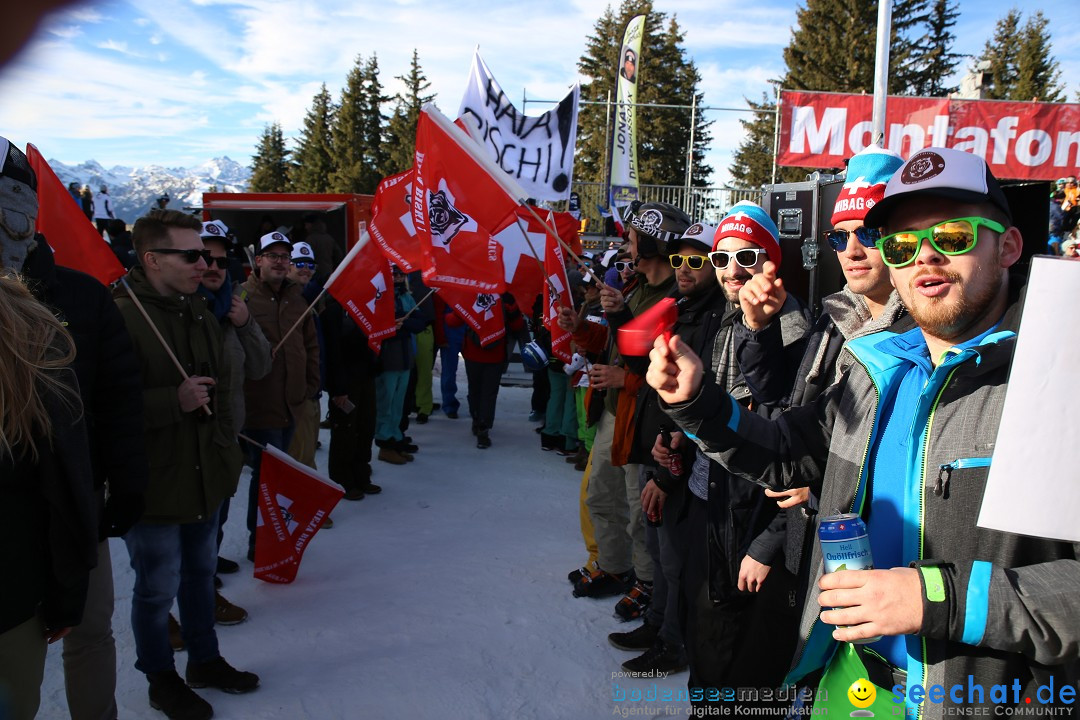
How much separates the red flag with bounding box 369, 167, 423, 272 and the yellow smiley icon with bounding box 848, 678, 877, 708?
469cm

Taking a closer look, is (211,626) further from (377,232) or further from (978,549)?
(978,549)

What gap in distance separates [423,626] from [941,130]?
43.0ft

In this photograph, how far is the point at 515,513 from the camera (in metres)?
6.67

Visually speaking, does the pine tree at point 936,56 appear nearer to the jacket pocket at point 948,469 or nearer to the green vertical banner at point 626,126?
the green vertical banner at point 626,126

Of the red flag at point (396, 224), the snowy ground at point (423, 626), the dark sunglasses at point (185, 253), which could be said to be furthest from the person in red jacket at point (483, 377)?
the dark sunglasses at point (185, 253)

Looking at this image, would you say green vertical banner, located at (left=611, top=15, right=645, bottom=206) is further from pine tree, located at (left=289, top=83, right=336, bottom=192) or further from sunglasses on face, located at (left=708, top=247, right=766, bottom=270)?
pine tree, located at (left=289, top=83, right=336, bottom=192)

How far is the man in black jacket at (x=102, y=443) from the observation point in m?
2.74

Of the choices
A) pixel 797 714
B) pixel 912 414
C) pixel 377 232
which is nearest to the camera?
pixel 912 414

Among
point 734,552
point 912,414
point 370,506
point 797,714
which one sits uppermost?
point 912,414

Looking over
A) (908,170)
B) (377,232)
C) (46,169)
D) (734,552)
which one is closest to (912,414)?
(908,170)

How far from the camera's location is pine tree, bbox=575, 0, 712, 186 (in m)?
41.5

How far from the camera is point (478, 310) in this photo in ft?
21.1

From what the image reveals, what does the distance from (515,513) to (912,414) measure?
527cm

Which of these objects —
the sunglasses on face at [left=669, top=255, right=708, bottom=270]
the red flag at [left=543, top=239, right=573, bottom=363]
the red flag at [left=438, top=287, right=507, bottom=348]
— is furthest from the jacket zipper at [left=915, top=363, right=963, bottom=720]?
the red flag at [left=438, top=287, right=507, bottom=348]
